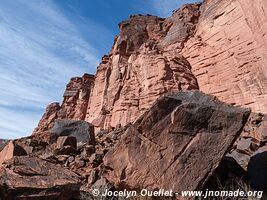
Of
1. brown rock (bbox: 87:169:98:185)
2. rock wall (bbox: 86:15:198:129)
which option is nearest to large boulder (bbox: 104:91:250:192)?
brown rock (bbox: 87:169:98:185)

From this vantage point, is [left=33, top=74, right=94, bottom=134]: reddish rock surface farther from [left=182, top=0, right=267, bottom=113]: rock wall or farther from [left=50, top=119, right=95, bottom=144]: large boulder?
[left=50, top=119, right=95, bottom=144]: large boulder

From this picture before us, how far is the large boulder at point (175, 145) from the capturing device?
27.4ft

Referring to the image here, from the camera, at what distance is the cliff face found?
2142 cm

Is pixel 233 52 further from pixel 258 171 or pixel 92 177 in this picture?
pixel 92 177

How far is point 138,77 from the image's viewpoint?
1198 inches

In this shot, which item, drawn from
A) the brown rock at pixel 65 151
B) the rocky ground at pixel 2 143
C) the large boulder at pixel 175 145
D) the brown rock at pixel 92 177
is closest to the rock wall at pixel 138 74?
the rocky ground at pixel 2 143

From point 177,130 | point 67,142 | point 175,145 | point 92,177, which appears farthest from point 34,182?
point 67,142

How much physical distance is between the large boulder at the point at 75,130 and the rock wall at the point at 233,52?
11043 millimetres

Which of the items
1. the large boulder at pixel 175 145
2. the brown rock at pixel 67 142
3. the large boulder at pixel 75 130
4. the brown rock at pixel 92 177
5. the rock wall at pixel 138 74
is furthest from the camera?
the rock wall at pixel 138 74

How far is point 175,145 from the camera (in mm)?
8797

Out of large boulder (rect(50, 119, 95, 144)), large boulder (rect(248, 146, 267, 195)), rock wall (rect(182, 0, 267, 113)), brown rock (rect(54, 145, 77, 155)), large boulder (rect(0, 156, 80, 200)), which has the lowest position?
large boulder (rect(0, 156, 80, 200))

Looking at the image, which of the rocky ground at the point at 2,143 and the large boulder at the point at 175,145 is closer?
the large boulder at the point at 175,145

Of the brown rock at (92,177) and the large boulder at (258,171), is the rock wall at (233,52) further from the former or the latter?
the brown rock at (92,177)

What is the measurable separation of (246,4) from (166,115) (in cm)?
1741
